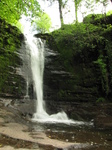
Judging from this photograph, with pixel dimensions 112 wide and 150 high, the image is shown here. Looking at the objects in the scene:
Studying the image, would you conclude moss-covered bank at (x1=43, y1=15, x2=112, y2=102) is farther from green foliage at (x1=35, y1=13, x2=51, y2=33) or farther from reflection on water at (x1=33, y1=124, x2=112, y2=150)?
green foliage at (x1=35, y1=13, x2=51, y2=33)

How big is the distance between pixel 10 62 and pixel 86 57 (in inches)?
267

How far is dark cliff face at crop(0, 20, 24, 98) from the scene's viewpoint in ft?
36.2

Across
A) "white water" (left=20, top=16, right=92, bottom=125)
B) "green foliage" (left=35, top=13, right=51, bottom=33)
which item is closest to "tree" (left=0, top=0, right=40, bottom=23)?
"white water" (left=20, top=16, right=92, bottom=125)

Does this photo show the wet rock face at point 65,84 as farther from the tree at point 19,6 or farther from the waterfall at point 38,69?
the tree at point 19,6

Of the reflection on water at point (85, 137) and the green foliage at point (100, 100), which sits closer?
the reflection on water at point (85, 137)

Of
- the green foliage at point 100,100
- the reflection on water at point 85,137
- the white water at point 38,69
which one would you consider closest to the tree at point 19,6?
the white water at point 38,69

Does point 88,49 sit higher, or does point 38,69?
point 88,49

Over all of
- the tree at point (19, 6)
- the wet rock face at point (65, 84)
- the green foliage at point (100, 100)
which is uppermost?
the tree at point (19, 6)

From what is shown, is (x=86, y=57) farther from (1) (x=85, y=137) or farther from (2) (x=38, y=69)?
Result: (1) (x=85, y=137)

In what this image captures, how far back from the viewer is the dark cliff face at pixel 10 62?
11.0 metres

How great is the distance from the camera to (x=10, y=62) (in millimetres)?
11758

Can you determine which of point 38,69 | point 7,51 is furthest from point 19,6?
point 38,69

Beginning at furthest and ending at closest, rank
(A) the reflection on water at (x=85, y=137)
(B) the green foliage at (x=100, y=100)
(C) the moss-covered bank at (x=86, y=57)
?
1. (C) the moss-covered bank at (x=86, y=57)
2. (B) the green foliage at (x=100, y=100)
3. (A) the reflection on water at (x=85, y=137)

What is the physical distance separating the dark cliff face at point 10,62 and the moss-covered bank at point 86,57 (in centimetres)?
347
